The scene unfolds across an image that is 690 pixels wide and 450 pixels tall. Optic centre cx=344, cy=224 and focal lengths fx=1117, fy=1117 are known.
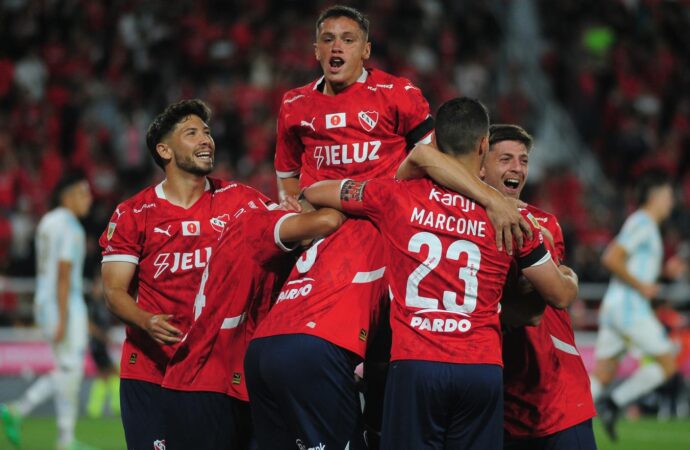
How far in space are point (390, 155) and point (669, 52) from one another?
52.9 ft

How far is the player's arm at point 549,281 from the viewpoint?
5215 mm

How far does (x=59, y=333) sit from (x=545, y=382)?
254 inches

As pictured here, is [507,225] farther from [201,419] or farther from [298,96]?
[201,419]

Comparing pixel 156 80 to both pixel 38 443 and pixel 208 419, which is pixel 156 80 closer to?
pixel 38 443

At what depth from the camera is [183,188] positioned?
21.5 ft

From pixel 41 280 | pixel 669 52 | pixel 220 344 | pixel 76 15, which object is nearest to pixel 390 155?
pixel 220 344

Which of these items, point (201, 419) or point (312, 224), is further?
point (201, 419)

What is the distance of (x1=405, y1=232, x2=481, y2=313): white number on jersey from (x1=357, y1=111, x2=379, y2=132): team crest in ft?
3.42

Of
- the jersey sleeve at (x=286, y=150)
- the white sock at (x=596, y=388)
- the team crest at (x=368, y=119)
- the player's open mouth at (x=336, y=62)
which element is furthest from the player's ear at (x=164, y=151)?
the white sock at (x=596, y=388)

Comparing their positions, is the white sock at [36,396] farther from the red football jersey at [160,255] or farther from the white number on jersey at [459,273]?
the white number on jersey at [459,273]

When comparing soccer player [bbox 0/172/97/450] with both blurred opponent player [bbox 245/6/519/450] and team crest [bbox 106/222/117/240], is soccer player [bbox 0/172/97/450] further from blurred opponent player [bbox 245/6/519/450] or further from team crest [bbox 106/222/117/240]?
blurred opponent player [bbox 245/6/519/450]

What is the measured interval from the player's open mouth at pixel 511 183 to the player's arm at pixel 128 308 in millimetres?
1936

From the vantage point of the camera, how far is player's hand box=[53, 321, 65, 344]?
1081 cm

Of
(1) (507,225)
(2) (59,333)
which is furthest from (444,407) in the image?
(2) (59,333)
